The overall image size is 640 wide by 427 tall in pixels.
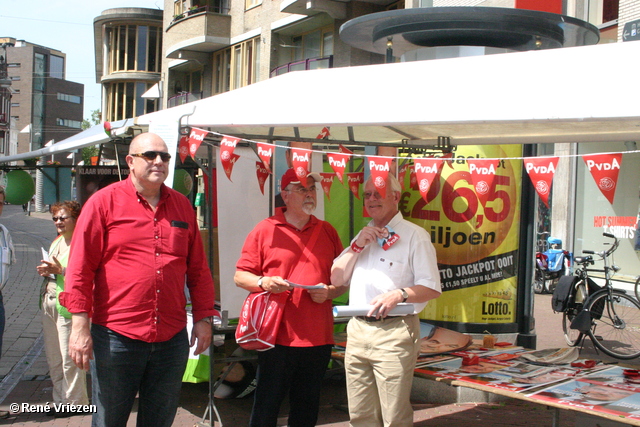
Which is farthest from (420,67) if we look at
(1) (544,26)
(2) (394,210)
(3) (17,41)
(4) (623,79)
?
(3) (17,41)

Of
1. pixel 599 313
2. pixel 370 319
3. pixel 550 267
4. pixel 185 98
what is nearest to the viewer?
pixel 370 319

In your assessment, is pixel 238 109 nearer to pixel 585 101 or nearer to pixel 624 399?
pixel 585 101

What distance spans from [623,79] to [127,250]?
253 cm

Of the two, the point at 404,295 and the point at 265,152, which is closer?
the point at 404,295

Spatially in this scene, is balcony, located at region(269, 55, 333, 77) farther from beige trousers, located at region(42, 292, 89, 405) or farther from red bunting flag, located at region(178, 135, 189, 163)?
red bunting flag, located at region(178, 135, 189, 163)

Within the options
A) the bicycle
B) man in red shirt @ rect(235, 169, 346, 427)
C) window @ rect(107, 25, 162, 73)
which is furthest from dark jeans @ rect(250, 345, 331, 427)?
window @ rect(107, 25, 162, 73)

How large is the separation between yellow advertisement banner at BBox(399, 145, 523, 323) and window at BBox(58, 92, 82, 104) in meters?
96.8

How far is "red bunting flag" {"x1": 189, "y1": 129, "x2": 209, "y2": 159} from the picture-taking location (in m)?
4.51

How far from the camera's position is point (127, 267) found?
3.14 meters

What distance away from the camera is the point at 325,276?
407 centimetres

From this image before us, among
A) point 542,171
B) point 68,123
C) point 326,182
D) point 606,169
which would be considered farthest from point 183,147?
point 68,123

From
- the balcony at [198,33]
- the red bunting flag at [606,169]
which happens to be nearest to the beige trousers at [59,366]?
the red bunting flag at [606,169]

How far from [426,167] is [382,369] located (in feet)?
4.06

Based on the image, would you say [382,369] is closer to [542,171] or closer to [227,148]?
[542,171]
